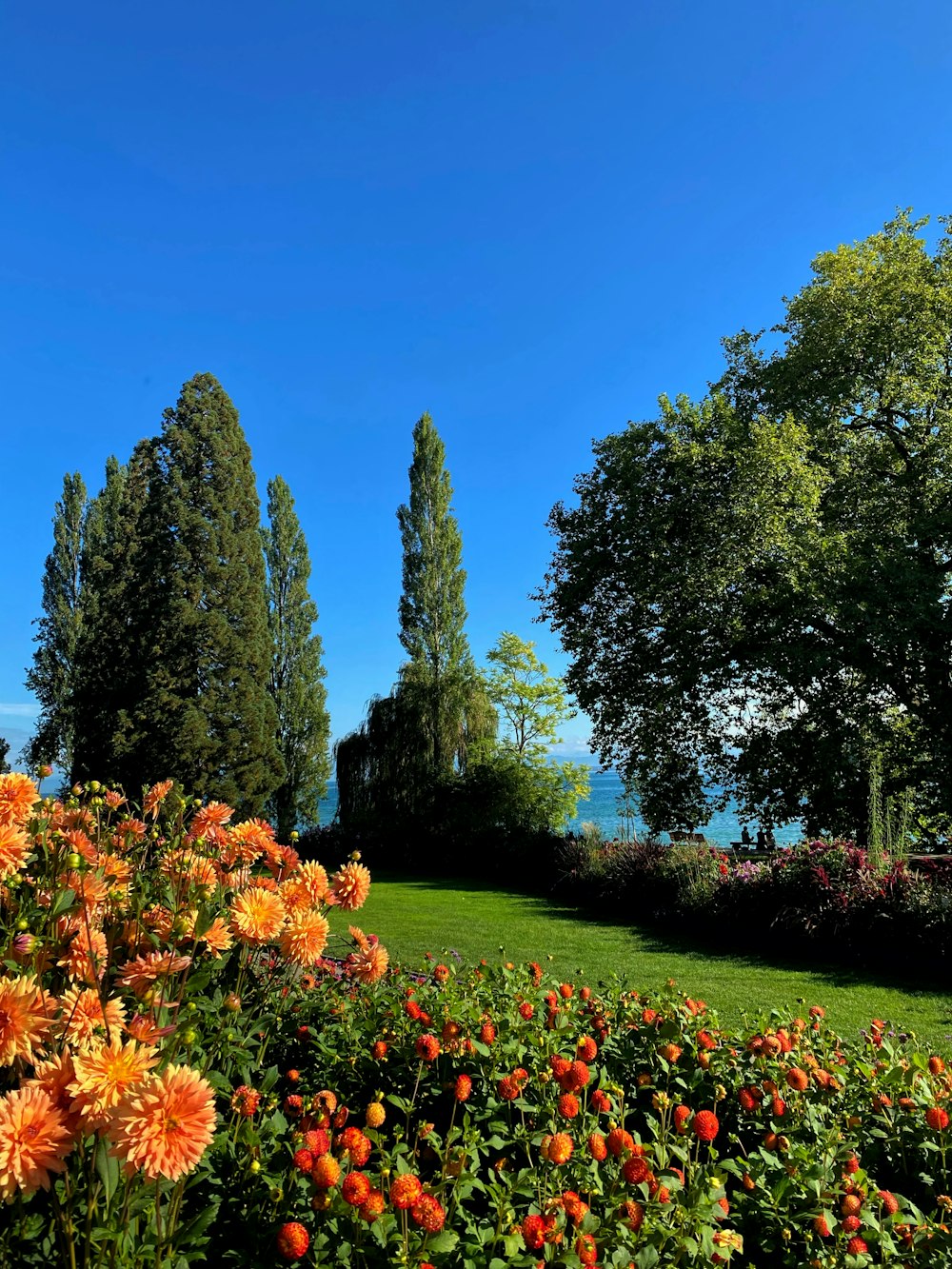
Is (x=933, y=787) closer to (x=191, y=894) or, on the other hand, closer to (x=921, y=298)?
(x=921, y=298)

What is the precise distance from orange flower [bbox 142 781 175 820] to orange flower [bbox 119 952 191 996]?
33.7 inches

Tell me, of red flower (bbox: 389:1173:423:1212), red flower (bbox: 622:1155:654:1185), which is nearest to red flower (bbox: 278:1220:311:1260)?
red flower (bbox: 389:1173:423:1212)

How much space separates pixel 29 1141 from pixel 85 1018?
0.79ft

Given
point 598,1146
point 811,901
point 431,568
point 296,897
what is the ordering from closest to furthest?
point 598,1146, point 296,897, point 811,901, point 431,568

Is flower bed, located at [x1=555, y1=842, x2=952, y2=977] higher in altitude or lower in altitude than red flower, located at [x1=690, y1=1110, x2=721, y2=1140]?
lower

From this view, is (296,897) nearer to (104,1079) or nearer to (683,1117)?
(104,1079)

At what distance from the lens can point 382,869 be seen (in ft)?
52.4

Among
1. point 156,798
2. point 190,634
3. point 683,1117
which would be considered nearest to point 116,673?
point 190,634

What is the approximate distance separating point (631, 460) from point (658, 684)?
4.24 m

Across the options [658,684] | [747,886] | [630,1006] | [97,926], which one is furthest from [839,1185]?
[658,684]

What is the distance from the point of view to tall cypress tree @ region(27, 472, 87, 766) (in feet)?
68.5

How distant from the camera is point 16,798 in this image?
1.67 metres

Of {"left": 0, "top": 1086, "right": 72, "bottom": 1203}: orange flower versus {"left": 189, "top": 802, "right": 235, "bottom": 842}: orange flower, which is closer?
{"left": 0, "top": 1086, "right": 72, "bottom": 1203}: orange flower

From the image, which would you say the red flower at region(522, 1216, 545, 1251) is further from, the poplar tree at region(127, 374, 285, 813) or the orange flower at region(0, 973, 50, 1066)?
the poplar tree at region(127, 374, 285, 813)
